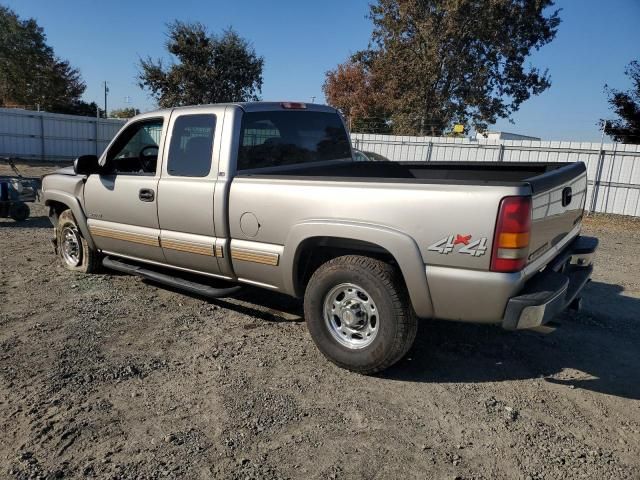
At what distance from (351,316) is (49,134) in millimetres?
25293

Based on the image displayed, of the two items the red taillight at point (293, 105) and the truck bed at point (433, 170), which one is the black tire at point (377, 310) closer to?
the truck bed at point (433, 170)

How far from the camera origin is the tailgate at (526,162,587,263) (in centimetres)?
306

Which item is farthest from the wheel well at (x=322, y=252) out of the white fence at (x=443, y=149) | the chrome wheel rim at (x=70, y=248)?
the white fence at (x=443, y=149)

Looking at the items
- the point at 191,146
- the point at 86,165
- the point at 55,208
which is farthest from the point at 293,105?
the point at 55,208

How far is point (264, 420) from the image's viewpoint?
119 inches

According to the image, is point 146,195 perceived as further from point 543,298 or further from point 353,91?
point 353,91

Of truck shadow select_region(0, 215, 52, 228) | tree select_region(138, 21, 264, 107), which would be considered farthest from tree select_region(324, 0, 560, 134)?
truck shadow select_region(0, 215, 52, 228)

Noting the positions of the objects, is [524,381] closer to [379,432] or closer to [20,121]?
[379,432]

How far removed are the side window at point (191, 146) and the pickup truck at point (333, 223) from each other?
0.05 ft

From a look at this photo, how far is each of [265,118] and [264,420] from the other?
2600 millimetres

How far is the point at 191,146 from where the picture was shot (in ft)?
14.6

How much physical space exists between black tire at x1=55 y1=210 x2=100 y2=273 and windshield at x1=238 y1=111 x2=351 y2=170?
8.45ft

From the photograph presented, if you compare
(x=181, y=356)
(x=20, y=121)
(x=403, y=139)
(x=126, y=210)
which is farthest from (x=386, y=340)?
(x=20, y=121)

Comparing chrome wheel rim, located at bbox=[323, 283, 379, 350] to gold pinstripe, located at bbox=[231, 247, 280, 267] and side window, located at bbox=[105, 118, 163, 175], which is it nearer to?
gold pinstripe, located at bbox=[231, 247, 280, 267]
